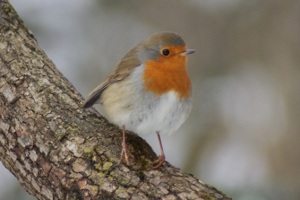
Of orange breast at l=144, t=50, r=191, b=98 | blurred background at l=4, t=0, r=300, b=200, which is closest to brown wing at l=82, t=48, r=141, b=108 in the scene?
orange breast at l=144, t=50, r=191, b=98

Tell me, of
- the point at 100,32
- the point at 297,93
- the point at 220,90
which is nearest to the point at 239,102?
the point at 220,90

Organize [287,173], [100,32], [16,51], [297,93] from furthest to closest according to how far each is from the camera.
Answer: [100,32] < [297,93] < [287,173] < [16,51]

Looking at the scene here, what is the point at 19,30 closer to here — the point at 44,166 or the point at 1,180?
the point at 44,166

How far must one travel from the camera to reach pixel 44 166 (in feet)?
11.2

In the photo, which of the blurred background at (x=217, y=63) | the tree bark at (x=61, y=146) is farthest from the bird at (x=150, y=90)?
the blurred background at (x=217, y=63)

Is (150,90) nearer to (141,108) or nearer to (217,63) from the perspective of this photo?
(141,108)

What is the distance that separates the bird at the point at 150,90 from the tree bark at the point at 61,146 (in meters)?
0.11

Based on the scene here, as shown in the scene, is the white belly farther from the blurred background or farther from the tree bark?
the blurred background

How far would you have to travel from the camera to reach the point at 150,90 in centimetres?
390

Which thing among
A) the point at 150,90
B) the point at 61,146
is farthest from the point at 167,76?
the point at 61,146

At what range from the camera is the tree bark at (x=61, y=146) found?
3.30 m

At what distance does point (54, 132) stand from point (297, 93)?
448 centimetres

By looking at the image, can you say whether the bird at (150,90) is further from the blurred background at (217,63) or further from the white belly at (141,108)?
the blurred background at (217,63)

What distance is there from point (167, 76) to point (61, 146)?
86 cm
